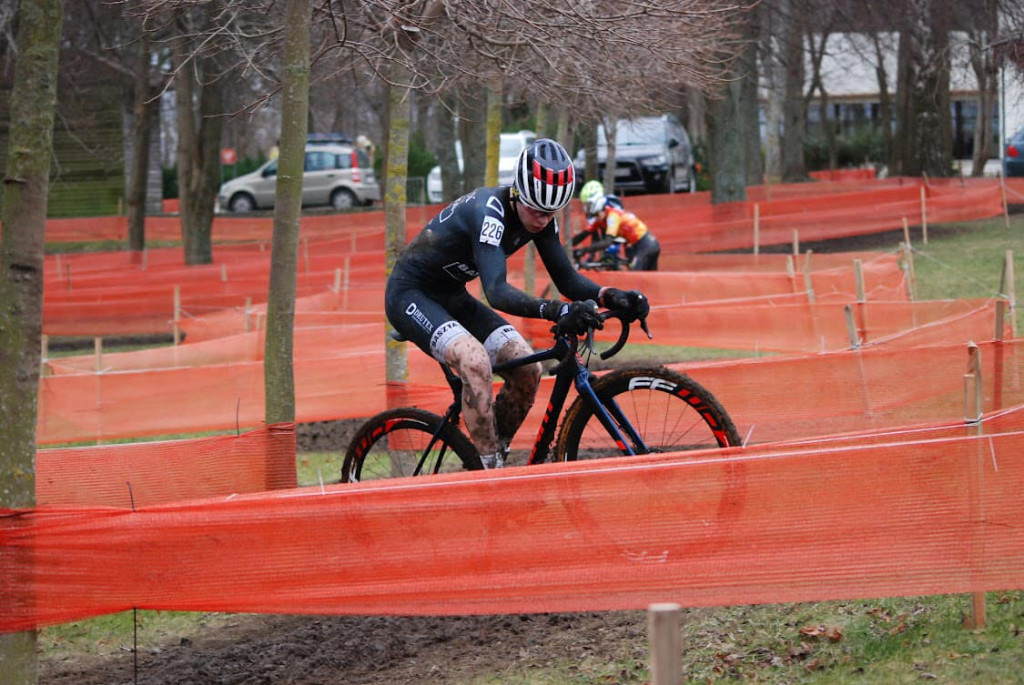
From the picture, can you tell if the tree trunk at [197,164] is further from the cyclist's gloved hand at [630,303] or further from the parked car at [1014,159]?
the cyclist's gloved hand at [630,303]

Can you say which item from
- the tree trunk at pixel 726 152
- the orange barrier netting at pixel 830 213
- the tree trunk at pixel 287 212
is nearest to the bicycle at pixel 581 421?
the tree trunk at pixel 287 212

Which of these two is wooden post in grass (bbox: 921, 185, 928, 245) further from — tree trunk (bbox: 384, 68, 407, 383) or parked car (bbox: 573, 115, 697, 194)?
tree trunk (bbox: 384, 68, 407, 383)

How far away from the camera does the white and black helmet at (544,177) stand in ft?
19.1

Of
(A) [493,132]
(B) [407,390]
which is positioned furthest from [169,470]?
(A) [493,132]

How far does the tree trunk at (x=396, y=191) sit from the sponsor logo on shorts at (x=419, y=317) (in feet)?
6.92

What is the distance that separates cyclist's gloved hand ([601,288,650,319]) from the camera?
237 inches

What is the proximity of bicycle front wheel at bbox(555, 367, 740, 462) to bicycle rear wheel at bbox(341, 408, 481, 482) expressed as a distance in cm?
66

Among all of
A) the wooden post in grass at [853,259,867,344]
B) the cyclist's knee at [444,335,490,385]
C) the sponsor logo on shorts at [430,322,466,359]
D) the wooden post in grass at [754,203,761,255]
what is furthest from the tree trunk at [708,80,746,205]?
the cyclist's knee at [444,335,490,385]

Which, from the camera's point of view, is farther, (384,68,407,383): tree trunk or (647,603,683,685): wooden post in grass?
(384,68,407,383): tree trunk

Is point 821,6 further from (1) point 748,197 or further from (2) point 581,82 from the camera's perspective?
(2) point 581,82

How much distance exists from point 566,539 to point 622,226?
43.4 feet

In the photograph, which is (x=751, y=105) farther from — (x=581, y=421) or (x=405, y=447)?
(x=581, y=421)

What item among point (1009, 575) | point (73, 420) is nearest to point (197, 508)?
point (1009, 575)

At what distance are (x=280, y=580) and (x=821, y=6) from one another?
66.8ft
